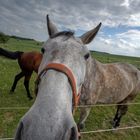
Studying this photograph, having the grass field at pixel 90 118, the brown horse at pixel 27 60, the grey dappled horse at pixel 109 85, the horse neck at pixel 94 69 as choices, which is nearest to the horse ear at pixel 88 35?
the grey dappled horse at pixel 109 85

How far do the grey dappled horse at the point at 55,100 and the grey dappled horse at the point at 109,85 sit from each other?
1.66 metres

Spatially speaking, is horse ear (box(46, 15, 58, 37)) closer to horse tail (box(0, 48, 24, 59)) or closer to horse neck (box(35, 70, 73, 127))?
horse neck (box(35, 70, 73, 127))

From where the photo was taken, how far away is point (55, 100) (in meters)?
1.68

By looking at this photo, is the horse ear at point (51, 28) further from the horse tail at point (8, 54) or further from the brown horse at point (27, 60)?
the horse tail at point (8, 54)

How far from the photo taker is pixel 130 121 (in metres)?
6.93

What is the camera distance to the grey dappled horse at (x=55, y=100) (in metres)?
1.55

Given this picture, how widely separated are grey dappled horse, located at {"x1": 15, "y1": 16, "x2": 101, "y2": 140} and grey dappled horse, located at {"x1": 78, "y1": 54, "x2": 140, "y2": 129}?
5.46 ft

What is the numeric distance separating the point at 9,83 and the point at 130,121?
5.07 meters

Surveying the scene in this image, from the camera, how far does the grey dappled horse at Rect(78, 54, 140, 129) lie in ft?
14.2

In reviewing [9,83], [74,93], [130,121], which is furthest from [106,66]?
[9,83]

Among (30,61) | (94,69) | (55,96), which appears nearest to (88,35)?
(55,96)

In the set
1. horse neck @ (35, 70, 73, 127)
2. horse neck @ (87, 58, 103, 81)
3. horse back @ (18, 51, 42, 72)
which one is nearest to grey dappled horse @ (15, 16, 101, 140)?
horse neck @ (35, 70, 73, 127)

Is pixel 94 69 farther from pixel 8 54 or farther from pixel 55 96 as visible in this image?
pixel 8 54

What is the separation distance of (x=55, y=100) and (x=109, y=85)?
11.3ft
